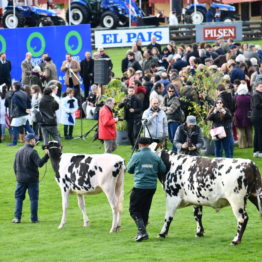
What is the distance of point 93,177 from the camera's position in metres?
17.9

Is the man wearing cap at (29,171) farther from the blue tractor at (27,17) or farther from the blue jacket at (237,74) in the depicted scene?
the blue tractor at (27,17)

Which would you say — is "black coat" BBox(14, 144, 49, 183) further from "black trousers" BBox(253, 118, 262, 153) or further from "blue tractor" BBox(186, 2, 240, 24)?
"blue tractor" BBox(186, 2, 240, 24)

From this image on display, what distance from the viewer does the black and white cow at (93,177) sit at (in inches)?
699

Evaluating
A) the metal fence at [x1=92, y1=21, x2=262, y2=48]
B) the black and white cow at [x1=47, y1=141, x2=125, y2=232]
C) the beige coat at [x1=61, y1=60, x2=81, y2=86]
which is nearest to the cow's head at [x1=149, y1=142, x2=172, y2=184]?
the black and white cow at [x1=47, y1=141, x2=125, y2=232]

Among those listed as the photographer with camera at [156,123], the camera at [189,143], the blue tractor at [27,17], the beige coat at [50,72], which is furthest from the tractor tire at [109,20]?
the camera at [189,143]

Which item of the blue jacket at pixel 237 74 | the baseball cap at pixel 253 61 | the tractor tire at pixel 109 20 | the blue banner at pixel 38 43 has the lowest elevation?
the blue jacket at pixel 237 74

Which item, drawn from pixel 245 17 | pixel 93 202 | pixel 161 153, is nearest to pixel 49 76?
pixel 93 202

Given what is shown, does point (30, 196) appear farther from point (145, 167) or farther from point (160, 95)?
point (160, 95)

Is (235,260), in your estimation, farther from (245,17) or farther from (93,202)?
(245,17)

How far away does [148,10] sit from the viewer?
72.2 metres

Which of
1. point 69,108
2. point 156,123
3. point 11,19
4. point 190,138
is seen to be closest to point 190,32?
point 11,19

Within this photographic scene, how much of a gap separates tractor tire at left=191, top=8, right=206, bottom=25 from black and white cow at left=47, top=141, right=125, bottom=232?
39.2 m

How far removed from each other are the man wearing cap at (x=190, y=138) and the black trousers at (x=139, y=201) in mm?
3710

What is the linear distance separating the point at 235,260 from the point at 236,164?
1794 mm
